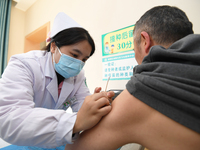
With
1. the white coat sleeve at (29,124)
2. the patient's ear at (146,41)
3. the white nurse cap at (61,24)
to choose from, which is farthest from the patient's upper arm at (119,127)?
the white nurse cap at (61,24)

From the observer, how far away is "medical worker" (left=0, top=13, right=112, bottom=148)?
1.83 feet

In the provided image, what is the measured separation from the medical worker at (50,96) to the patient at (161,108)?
8cm

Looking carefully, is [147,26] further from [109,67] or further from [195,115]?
[109,67]

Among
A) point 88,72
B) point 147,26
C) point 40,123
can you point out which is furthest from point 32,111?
point 88,72

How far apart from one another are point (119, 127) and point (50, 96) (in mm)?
786

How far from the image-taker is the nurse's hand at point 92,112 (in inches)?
20.4

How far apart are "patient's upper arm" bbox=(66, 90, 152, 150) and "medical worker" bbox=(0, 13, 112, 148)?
0.04m

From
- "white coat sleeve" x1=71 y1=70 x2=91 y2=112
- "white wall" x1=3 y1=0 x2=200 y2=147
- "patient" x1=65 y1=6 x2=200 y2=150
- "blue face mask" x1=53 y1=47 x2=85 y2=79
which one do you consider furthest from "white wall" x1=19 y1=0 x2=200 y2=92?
"patient" x1=65 y1=6 x2=200 y2=150

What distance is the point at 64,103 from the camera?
1.19 m

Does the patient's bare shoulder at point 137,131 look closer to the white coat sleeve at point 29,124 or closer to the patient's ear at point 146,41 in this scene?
the white coat sleeve at point 29,124

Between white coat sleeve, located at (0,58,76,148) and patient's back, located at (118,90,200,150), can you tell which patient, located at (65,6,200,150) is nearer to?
patient's back, located at (118,90,200,150)

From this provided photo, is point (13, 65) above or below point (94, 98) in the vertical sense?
above

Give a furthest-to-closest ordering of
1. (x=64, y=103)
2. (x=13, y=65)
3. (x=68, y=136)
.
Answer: (x=64, y=103) → (x=13, y=65) → (x=68, y=136)

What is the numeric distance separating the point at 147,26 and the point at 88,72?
1.38 metres
